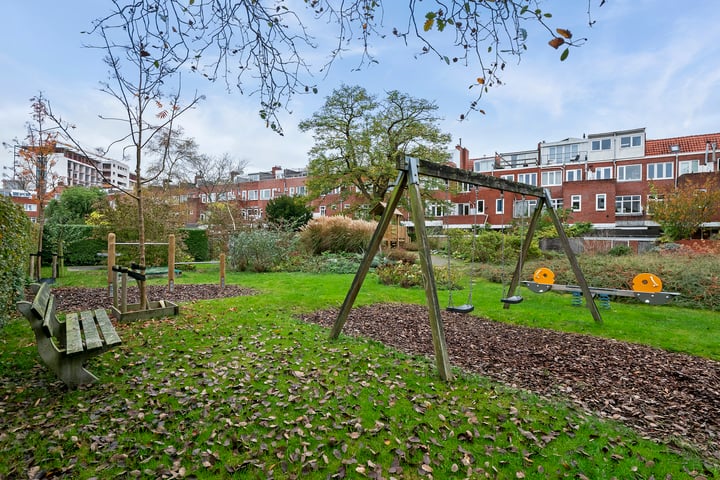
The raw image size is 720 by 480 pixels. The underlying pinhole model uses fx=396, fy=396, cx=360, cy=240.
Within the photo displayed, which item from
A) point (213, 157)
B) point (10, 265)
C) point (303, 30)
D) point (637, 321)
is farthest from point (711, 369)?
point (213, 157)

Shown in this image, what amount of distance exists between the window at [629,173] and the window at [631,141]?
2.68 m

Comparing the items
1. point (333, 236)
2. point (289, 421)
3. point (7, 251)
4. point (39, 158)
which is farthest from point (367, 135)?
point (289, 421)

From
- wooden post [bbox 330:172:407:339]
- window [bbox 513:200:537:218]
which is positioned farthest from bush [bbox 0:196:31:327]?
window [bbox 513:200:537:218]

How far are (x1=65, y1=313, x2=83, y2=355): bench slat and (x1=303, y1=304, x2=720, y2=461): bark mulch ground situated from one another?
3558 mm

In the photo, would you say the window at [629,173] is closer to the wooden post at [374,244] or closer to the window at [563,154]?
the window at [563,154]

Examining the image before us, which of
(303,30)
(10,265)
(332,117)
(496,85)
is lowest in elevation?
(10,265)

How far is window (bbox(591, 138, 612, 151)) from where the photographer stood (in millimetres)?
40500

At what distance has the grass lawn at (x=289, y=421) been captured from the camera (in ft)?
8.98

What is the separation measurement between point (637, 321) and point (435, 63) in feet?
22.5

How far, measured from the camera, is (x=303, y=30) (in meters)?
3.61

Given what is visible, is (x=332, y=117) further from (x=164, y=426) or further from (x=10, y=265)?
(x=164, y=426)

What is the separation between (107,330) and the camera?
4.32 metres

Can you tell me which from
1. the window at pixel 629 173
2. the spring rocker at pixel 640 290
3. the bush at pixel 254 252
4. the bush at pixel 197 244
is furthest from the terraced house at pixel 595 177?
the spring rocker at pixel 640 290

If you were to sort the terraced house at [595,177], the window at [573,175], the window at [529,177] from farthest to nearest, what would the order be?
the window at [529,177] < the window at [573,175] < the terraced house at [595,177]
